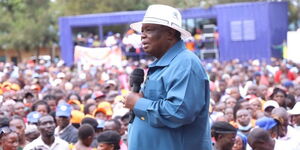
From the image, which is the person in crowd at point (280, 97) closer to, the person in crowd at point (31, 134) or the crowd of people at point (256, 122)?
the crowd of people at point (256, 122)

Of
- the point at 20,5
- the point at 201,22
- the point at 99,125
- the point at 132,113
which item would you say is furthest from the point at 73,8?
the point at 132,113

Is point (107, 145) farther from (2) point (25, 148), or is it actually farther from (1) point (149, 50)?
(1) point (149, 50)

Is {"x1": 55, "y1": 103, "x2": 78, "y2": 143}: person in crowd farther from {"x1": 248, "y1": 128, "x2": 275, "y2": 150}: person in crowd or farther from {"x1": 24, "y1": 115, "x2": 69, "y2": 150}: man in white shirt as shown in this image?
{"x1": 248, "y1": 128, "x2": 275, "y2": 150}: person in crowd

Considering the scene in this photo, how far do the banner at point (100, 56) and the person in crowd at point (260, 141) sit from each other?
14.6 metres

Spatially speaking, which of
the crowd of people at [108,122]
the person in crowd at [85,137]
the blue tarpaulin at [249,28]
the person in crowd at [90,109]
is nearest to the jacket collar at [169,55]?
the crowd of people at [108,122]

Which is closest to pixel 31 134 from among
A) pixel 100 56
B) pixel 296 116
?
pixel 296 116

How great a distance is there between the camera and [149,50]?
14.6 feet

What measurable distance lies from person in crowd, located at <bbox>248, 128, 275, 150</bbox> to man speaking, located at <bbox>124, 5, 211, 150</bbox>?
203 cm

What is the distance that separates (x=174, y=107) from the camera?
4.14m

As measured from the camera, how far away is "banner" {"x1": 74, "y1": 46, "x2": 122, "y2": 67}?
68.8 feet

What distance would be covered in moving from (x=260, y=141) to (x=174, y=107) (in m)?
2.40

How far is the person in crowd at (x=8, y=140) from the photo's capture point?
6.96 meters

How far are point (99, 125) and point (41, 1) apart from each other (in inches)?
1593

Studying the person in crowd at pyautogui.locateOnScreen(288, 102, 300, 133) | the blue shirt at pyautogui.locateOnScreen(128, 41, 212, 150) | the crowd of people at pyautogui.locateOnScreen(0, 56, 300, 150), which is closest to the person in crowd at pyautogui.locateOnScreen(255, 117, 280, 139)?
the crowd of people at pyautogui.locateOnScreen(0, 56, 300, 150)
